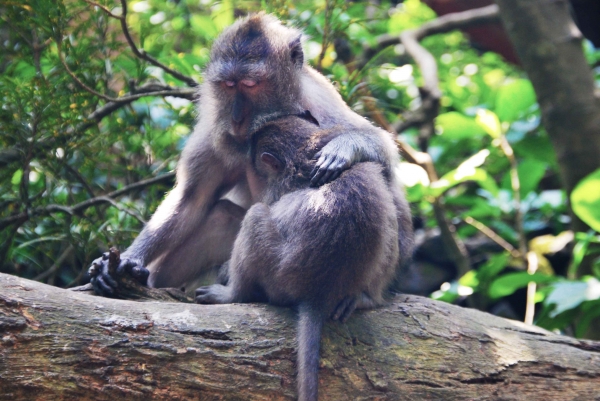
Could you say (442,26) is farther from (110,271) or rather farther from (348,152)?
(110,271)

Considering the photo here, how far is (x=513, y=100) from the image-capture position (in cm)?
570

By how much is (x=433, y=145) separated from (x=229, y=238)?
3.84 meters

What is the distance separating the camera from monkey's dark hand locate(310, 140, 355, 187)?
316cm

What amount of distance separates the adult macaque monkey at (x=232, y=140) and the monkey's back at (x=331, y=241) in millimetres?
353

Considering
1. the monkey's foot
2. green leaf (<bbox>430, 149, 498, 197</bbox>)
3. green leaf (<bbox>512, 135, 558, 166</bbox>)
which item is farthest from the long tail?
green leaf (<bbox>512, 135, 558, 166</bbox>)

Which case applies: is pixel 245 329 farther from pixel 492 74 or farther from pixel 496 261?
pixel 492 74

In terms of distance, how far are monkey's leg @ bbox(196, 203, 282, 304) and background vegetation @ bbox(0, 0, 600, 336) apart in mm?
1088

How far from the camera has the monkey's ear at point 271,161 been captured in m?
3.37

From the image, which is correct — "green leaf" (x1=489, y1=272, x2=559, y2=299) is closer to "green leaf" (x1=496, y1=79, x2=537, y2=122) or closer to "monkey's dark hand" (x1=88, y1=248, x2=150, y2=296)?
"green leaf" (x1=496, y1=79, x2=537, y2=122)

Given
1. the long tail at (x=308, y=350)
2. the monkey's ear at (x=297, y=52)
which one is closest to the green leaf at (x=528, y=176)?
the monkey's ear at (x=297, y=52)

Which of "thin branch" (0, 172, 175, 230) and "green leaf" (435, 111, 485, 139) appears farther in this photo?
"green leaf" (435, 111, 485, 139)

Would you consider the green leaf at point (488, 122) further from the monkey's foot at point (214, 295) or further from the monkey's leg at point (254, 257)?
the monkey's foot at point (214, 295)

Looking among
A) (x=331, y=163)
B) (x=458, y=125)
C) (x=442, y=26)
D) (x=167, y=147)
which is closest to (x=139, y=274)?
(x=331, y=163)

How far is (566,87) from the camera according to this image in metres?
5.44
